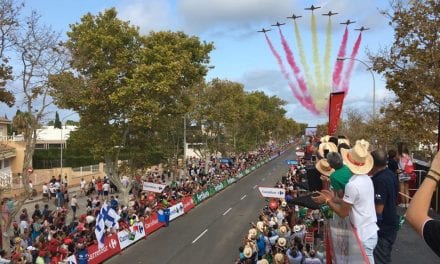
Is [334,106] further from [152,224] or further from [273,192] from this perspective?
[152,224]

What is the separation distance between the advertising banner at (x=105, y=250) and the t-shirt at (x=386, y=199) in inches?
558

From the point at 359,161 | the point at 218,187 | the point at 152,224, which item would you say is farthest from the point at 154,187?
the point at 359,161

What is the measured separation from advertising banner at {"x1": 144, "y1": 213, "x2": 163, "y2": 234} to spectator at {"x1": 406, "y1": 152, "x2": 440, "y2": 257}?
75.5ft

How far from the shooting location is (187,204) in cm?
3272

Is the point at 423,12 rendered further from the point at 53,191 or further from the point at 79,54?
the point at 53,191

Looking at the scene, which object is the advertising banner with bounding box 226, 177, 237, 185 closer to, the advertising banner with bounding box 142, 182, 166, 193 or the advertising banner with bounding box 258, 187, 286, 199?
the advertising banner with bounding box 142, 182, 166, 193

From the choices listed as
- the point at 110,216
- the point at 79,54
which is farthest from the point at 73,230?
the point at 79,54

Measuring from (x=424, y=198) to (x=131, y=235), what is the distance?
69.9 feet

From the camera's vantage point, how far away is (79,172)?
46406 millimetres

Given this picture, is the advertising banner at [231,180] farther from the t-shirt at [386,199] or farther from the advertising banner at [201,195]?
the t-shirt at [386,199]

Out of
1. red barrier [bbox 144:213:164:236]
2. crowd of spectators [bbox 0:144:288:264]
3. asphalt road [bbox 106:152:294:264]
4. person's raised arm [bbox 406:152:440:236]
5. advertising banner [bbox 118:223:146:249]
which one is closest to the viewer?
person's raised arm [bbox 406:152:440:236]

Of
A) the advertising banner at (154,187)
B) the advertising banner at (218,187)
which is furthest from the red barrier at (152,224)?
the advertising banner at (218,187)

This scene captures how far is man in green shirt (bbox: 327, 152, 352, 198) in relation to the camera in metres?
5.55

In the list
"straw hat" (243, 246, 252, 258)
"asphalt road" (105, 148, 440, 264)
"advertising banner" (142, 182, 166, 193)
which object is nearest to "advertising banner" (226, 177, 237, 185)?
"asphalt road" (105, 148, 440, 264)
